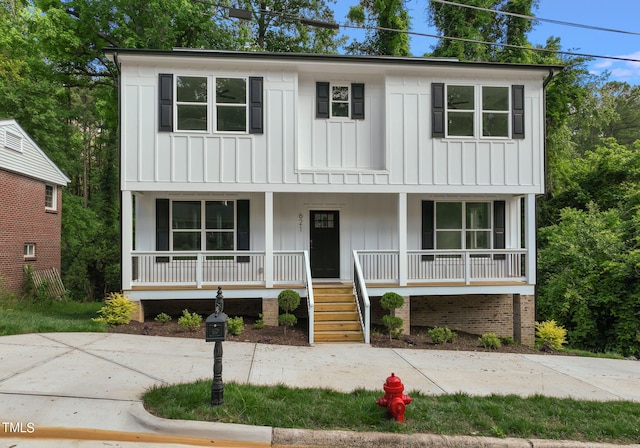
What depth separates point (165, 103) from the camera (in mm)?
10531

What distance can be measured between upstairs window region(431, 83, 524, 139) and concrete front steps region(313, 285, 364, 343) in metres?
5.18

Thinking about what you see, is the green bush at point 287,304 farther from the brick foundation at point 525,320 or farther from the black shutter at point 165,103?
the brick foundation at point 525,320

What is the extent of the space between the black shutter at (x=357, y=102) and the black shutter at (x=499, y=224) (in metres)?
4.84

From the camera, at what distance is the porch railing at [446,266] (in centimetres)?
1133

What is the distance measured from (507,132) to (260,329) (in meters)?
8.33

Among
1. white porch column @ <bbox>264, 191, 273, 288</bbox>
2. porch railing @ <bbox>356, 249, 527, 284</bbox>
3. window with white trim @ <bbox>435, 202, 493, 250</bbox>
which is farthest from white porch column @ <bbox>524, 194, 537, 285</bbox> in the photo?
white porch column @ <bbox>264, 191, 273, 288</bbox>

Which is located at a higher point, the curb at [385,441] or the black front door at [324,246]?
the black front door at [324,246]

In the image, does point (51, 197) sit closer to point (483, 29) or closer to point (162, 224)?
point (162, 224)

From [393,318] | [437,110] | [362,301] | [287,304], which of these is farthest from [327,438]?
[437,110]

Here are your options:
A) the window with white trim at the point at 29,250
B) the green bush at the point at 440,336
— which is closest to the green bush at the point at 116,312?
the green bush at the point at 440,336

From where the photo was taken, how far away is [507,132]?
11.5 m

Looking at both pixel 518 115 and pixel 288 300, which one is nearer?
pixel 288 300

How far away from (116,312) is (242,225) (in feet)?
12.6

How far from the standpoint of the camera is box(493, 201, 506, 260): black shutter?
1251 cm
